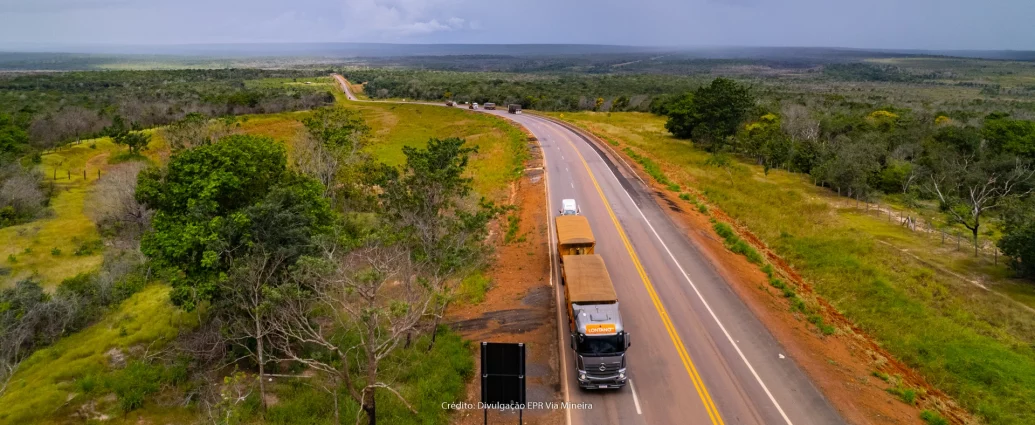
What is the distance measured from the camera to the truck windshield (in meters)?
19.0

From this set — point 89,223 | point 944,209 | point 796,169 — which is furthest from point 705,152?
point 89,223

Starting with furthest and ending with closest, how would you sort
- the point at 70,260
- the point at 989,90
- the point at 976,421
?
1. the point at 989,90
2. the point at 70,260
3. the point at 976,421

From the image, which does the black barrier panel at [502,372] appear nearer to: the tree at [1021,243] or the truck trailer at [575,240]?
the truck trailer at [575,240]

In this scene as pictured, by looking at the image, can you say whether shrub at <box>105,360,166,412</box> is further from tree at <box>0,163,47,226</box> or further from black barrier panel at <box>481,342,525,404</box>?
tree at <box>0,163,47,226</box>

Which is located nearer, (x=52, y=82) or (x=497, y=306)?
(x=497, y=306)

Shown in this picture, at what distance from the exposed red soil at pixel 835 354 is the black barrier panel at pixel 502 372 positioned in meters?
Answer: 11.5

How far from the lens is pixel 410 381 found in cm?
1998

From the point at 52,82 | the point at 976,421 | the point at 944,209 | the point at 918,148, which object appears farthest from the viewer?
the point at 52,82

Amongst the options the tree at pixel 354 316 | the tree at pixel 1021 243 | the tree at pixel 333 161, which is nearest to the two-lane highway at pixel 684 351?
the tree at pixel 354 316

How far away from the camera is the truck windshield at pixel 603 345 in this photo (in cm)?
1895

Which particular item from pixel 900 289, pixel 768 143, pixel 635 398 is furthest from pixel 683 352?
pixel 768 143

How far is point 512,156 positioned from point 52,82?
506ft

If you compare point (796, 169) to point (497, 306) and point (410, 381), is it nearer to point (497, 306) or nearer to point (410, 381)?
point (497, 306)

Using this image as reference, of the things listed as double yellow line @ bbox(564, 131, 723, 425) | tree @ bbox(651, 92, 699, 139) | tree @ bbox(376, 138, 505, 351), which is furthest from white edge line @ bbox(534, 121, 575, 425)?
tree @ bbox(651, 92, 699, 139)
